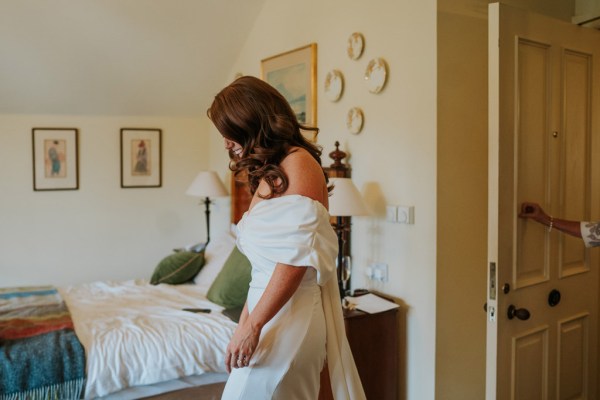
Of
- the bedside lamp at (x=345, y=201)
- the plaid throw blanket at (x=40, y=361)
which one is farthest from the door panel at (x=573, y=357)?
the plaid throw blanket at (x=40, y=361)

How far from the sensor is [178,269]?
3.78m

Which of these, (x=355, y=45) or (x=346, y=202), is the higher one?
(x=355, y=45)

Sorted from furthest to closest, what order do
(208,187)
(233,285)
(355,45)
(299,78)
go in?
(208,187), (299,78), (233,285), (355,45)

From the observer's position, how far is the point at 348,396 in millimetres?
1603

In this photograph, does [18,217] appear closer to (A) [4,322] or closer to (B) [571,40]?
(A) [4,322]

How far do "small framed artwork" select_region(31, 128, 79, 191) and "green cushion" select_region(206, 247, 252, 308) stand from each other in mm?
2115

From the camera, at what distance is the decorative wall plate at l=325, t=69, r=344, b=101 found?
299 cm

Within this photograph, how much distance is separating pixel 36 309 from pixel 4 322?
0.93ft

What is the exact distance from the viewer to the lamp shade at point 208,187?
14.1 ft

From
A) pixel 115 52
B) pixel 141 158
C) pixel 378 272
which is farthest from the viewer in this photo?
pixel 141 158

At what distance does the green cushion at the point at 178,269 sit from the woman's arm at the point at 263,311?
2.46m

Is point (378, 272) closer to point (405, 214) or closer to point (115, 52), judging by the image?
point (405, 214)

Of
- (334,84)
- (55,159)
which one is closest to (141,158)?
(55,159)

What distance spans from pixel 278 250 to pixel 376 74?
155 centimetres
